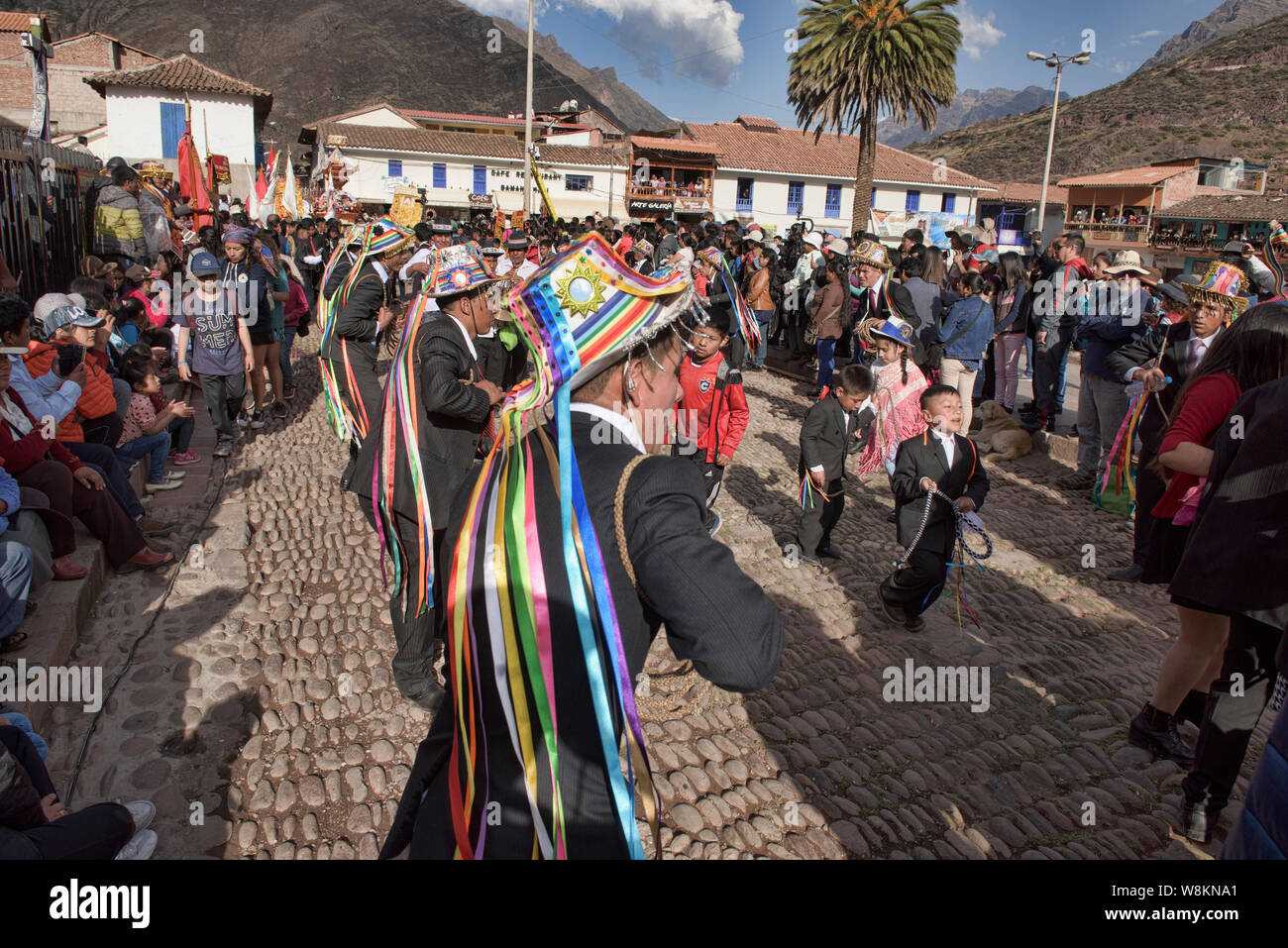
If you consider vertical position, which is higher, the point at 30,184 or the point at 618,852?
the point at 30,184

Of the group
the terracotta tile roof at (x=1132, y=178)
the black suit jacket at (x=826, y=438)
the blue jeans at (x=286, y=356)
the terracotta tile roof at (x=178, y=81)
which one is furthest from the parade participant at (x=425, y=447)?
the terracotta tile roof at (x=1132, y=178)

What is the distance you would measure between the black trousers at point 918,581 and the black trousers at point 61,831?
3978 millimetres

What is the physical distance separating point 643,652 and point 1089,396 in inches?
294

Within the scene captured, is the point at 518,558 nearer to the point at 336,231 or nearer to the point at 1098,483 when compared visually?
the point at 1098,483

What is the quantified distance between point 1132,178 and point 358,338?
51427 mm

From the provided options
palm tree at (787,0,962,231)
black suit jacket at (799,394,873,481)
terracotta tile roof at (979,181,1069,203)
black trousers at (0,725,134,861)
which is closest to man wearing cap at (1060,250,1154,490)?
black suit jacket at (799,394,873,481)

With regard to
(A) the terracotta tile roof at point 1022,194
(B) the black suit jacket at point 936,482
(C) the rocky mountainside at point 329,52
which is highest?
(C) the rocky mountainside at point 329,52

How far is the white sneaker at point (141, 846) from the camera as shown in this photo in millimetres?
2881

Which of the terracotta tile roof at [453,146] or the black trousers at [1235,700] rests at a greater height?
the terracotta tile roof at [453,146]

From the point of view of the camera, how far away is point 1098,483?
7207mm

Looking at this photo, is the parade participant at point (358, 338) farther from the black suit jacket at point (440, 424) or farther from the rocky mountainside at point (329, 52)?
the rocky mountainside at point (329, 52)

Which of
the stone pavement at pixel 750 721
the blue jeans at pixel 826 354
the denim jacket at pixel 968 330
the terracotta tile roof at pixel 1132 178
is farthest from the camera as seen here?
the terracotta tile roof at pixel 1132 178

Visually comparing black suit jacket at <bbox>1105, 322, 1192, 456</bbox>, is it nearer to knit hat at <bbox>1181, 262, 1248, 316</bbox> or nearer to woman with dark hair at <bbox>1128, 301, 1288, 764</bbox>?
knit hat at <bbox>1181, 262, 1248, 316</bbox>

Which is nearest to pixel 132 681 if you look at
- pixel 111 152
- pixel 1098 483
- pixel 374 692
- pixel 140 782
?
pixel 140 782
